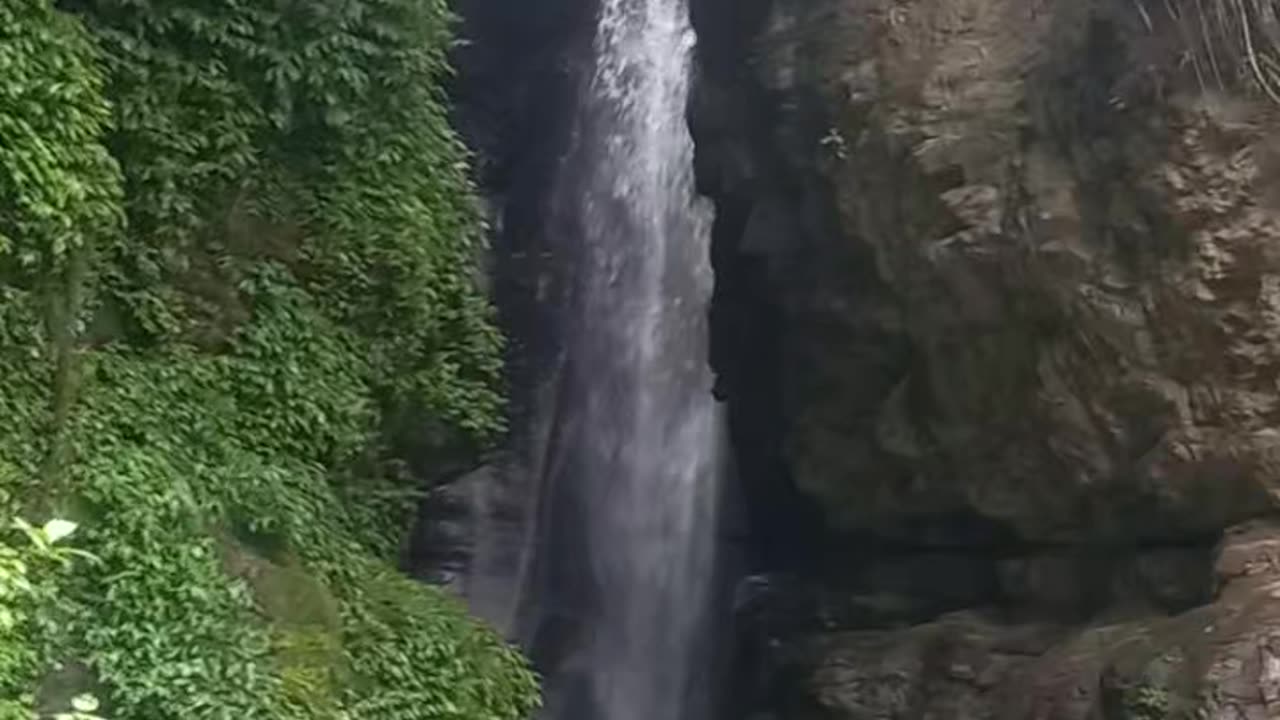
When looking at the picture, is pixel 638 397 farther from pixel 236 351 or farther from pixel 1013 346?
pixel 236 351

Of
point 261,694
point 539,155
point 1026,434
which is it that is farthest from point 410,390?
point 539,155

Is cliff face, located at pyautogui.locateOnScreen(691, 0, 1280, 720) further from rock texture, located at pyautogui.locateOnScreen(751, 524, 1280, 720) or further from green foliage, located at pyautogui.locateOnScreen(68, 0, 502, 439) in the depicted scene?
green foliage, located at pyautogui.locateOnScreen(68, 0, 502, 439)

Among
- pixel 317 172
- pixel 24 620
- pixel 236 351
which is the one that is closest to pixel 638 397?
pixel 317 172

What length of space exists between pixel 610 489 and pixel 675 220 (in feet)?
8.09

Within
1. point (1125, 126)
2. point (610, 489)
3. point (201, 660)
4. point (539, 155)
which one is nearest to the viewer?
point (201, 660)

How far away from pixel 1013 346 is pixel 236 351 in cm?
430

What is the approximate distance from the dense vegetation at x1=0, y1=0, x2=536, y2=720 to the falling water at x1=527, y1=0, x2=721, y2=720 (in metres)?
4.53

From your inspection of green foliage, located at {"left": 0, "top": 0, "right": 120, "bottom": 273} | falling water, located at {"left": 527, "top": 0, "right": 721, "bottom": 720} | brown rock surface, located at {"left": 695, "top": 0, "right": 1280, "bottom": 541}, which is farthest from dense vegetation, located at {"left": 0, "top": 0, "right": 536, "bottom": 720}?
falling water, located at {"left": 527, "top": 0, "right": 721, "bottom": 720}

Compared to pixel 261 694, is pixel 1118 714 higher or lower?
lower

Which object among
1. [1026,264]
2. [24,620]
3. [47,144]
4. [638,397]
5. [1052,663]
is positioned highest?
[47,144]

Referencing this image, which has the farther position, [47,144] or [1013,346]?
[1013,346]

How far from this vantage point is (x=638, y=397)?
556 inches

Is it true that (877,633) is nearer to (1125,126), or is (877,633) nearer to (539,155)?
(1125,126)

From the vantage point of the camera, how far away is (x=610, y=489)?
552 inches
